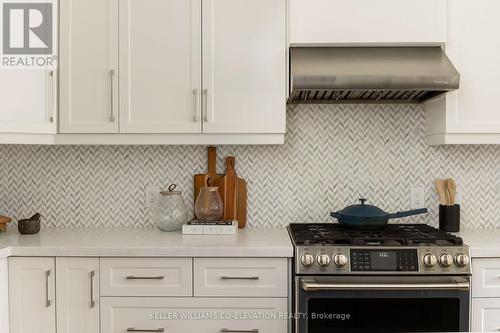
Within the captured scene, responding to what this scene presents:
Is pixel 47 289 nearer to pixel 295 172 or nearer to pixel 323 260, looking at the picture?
pixel 323 260

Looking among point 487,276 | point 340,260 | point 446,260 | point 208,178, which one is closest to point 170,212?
point 208,178

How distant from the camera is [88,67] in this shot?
2311 mm

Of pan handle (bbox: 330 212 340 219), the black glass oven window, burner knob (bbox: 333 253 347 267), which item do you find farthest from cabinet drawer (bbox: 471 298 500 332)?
pan handle (bbox: 330 212 340 219)

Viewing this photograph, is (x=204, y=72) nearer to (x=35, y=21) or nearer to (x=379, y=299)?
(x=35, y=21)

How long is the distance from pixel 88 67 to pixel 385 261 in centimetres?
173

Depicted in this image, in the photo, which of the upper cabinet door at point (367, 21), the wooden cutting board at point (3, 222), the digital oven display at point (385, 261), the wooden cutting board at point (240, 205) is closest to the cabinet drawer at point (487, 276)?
the digital oven display at point (385, 261)

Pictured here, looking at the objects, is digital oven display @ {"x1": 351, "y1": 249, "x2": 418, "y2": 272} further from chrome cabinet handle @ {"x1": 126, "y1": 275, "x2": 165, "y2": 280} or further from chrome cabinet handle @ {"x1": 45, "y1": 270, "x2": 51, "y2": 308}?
chrome cabinet handle @ {"x1": 45, "y1": 270, "x2": 51, "y2": 308}

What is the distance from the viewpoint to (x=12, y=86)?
222cm

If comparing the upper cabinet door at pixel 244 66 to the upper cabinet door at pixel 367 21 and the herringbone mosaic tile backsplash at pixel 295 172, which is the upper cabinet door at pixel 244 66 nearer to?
the upper cabinet door at pixel 367 21

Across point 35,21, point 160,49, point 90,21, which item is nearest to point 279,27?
point 160,49

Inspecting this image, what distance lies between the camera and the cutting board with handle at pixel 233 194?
2.59 meters

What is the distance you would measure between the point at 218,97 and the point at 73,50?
0.78 metres

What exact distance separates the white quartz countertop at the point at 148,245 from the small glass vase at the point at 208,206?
0.17 metres

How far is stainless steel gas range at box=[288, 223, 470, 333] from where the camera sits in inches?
77.9
